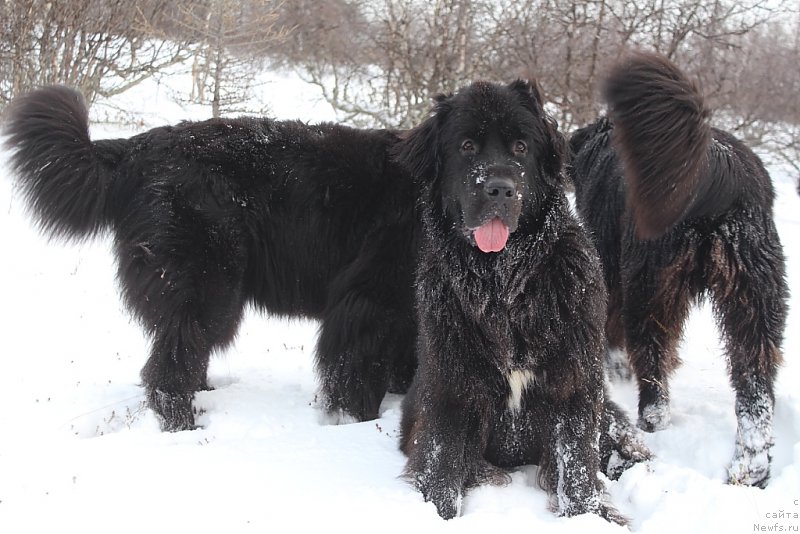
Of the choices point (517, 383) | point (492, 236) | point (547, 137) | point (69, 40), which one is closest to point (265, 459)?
point (517, 383)

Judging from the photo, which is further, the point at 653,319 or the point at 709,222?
the point at 653,319

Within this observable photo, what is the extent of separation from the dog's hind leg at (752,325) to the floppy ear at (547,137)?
34.7 inches

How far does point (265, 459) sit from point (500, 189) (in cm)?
173

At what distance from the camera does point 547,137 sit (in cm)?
294

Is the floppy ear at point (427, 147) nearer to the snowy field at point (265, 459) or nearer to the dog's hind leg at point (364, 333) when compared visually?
the dog's hind leg at point (364, 333)

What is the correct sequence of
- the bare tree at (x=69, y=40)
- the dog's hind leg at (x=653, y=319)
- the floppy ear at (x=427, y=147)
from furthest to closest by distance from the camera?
the bare tree at (x=69, y=40) → the dog's hind leg at (x=653, y=319) → the floppy ear at (x=427, y=147)

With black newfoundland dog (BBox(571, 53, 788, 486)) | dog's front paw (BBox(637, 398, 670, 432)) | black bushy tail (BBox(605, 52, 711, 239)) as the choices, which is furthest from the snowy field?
black bushy tail (BBox(605, 52, 711, 239))

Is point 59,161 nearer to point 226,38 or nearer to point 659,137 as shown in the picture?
point 659,137

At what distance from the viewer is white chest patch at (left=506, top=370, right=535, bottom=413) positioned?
2775 mm

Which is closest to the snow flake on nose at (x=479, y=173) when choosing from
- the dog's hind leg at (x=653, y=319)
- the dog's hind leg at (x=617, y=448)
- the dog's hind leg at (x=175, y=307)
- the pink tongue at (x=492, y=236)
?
the pink tongue at (x=492, y=236)

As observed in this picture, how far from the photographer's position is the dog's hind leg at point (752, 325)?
120 inches

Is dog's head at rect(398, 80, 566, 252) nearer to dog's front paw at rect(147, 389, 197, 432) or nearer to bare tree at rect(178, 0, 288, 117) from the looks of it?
dog's front paw at rect(147, 389, 197, 432)

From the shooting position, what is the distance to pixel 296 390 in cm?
440

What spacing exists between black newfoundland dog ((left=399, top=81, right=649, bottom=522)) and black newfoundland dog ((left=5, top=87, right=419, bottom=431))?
1078 millimetres
